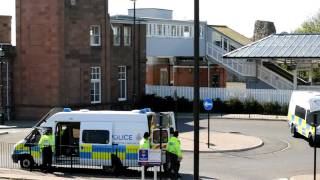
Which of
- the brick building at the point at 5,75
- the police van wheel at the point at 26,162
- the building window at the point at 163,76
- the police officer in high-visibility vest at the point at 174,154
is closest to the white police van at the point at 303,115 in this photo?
the police officer in high-visibility vest at the point at 174,154

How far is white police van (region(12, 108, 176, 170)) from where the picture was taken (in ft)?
72.0

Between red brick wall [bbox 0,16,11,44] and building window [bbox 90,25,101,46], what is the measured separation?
18.8 feet

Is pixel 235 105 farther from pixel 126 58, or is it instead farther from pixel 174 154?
pixel 174 154

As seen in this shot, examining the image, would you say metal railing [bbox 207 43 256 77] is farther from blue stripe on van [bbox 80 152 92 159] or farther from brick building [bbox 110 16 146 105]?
blue stripe on van [bbox 80 152 92 159]

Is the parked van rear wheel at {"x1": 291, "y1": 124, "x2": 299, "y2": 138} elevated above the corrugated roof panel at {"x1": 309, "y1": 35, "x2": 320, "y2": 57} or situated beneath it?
situated beneath

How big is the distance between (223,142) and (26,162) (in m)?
11.3

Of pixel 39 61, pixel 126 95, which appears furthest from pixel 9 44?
pixel 126 95

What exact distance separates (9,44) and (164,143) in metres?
25.4

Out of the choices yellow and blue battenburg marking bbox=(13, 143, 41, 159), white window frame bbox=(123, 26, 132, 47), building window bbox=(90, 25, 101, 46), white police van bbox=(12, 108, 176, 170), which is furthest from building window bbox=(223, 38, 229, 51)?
yellow and blue battenburg marking bbox=(13, 143, 41, 159)

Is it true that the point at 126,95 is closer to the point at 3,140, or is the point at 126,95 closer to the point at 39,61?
the point at 39,61

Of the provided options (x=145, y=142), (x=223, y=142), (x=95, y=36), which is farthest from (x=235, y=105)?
(x=145, y=142)

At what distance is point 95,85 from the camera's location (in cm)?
4578

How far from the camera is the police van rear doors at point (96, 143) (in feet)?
72.8

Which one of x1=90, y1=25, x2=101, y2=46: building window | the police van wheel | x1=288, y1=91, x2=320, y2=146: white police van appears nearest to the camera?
the police van wheel
